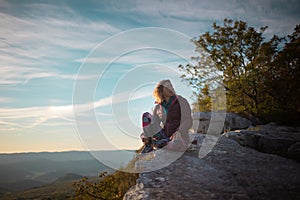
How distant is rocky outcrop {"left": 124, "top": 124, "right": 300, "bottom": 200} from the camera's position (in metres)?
4.42

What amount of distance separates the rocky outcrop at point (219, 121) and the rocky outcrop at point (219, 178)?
9.96m

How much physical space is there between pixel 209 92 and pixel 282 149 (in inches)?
580

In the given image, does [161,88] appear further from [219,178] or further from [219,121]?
[219,121]

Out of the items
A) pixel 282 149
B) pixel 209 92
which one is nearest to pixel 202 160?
pixel 282 149

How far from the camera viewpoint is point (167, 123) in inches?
271

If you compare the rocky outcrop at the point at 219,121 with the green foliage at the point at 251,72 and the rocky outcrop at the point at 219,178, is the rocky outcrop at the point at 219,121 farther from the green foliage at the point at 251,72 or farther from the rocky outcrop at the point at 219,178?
the rocky outcrop at the point at 219,178

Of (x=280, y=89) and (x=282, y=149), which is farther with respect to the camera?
(x=280, y=89)

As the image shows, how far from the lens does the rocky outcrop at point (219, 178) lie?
4422 mm

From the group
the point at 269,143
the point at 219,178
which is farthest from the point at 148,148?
the point at 269,143

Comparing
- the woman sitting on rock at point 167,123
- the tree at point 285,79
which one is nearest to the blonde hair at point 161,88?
the woman sitting on rock at point 167,123

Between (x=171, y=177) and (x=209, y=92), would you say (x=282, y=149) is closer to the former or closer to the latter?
(x=171, y=177)

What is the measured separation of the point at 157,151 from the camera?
653cm

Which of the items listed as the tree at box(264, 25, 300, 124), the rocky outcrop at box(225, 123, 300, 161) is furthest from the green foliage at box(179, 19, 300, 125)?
the rocky outcrop at box(225, 123, 300, 161)

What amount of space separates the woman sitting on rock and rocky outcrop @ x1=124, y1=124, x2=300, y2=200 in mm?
469
